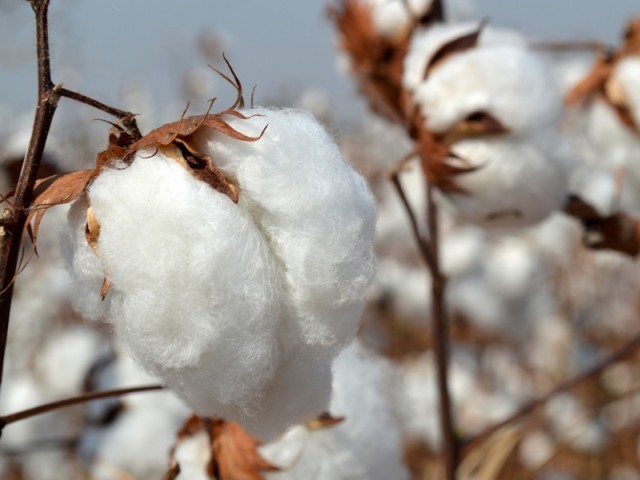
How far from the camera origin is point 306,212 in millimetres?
753

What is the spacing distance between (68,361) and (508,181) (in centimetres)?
215

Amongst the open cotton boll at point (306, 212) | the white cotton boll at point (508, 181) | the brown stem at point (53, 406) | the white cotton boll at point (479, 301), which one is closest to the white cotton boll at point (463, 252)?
the white cotton boll at point (479, 301)

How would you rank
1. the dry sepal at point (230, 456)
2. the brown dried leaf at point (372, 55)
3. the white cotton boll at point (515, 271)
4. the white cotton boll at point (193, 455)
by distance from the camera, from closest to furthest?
the dry sepal at point (230, 456) < the white cotton boll at point (193, 455) < the brown dried leaf at point (372, 55) < the white cotton boll at point (515, 271)

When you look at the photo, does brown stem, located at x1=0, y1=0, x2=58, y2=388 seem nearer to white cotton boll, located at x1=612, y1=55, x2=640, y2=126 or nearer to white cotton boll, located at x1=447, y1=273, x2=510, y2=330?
white cotton boll, located at x1=612, y1=55, x2=640, y2=126

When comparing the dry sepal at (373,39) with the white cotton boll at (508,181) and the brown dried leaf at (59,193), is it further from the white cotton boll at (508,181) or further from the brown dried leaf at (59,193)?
the brown dried leaf at (59,193)

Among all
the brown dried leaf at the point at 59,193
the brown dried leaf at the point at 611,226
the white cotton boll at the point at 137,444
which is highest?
the brown dried leaf at the point at 59,193

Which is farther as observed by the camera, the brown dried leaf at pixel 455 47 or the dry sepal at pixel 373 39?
the dry sepal at pixel 373 39

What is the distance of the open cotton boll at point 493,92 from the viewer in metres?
1.49

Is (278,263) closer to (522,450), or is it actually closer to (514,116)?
(514,116)

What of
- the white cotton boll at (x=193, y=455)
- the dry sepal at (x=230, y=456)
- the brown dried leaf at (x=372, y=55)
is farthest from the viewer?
the brown dried leaf at (x=372, y=55)

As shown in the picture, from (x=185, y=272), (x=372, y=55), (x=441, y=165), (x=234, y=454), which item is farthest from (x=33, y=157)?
(x=372, y=55)

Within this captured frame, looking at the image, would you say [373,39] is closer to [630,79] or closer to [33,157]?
[630,79]

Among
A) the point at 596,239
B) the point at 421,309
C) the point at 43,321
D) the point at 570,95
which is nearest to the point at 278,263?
the point at 596,239

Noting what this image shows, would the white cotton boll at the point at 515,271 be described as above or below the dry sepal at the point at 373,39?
below
